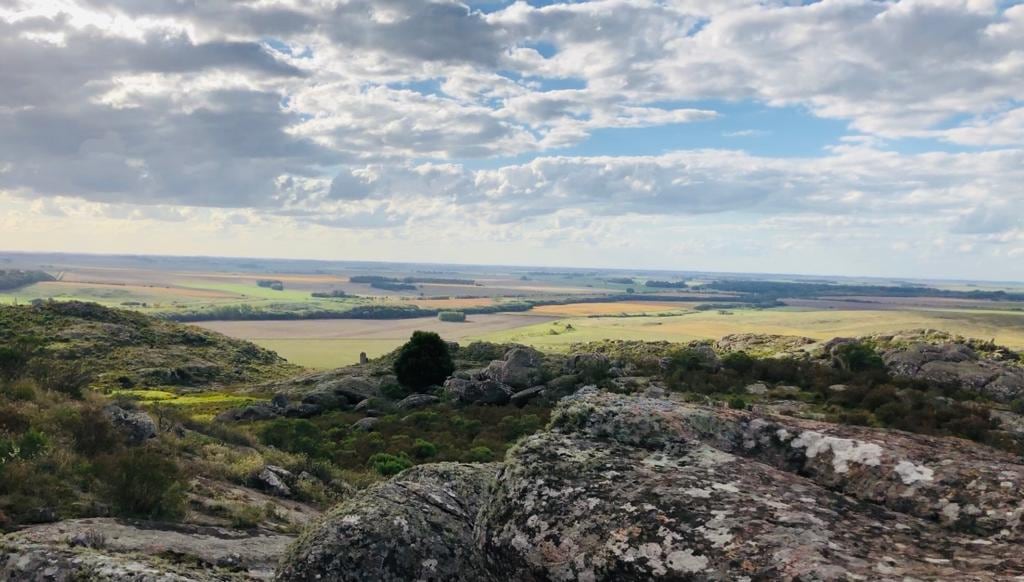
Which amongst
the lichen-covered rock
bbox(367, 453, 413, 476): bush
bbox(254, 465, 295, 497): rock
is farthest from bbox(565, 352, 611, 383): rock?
the lichen-covered rock

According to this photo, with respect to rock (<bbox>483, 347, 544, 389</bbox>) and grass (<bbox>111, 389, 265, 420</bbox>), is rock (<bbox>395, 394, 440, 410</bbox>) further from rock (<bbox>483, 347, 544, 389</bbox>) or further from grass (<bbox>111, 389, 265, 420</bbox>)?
grass (<bbox>111, 389, 265, 420</bbox>)

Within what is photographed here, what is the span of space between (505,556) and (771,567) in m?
2.67

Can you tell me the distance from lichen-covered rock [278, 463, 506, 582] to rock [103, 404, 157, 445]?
43.9ft

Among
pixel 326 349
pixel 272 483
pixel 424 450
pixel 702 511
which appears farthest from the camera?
pixel 326 349

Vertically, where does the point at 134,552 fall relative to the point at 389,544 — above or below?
below

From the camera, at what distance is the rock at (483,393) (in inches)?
2307

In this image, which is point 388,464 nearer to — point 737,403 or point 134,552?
point 134,552

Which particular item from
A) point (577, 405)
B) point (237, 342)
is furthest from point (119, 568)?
point (237, 342)

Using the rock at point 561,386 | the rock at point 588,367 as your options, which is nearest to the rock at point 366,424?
the rock at point 561,386

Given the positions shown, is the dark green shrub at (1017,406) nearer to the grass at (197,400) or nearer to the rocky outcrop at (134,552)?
the rocky outcrop at (134,552)

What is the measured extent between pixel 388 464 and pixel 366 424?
20.7 meters

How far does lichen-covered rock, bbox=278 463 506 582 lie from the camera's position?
7.75m

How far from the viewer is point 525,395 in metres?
58.7

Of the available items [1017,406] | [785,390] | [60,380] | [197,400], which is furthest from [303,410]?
[1017,406]
